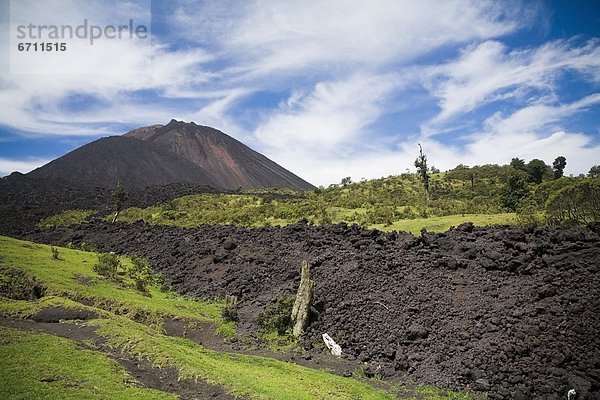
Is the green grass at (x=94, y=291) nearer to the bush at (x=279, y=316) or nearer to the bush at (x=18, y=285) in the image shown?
the bush at (x=18, y=285)

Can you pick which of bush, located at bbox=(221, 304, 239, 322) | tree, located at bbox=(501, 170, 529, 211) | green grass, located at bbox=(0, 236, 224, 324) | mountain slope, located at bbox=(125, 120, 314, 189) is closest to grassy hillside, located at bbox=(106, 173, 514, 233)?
tree, located at bbox=(501, 170, 529, 211)

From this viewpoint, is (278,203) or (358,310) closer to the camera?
(358,310)

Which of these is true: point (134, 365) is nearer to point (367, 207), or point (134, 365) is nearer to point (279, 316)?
point (279, 316)

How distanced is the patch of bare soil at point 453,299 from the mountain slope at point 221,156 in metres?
121

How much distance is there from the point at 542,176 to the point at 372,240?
3868 cm

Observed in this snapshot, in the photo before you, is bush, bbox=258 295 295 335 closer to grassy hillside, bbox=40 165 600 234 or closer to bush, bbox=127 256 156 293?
bush, bbox=127 256 156 293

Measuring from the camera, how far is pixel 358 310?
630 inches

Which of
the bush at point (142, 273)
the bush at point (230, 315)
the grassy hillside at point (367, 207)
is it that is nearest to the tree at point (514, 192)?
the grassy hillside at point (367, 207)

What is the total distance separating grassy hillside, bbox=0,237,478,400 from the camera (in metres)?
7.98

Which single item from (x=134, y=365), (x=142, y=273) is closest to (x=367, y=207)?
(x=142, y=273)

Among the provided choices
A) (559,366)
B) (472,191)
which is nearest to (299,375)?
(559,366)

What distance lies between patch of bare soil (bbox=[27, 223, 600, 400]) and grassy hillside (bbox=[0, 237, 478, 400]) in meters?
1.57

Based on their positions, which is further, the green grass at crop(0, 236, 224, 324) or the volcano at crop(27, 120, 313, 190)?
the volcano at crop(27, 120, 313, 190)

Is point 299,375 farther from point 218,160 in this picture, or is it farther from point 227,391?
point 218,160
